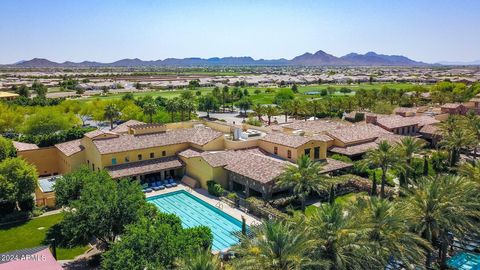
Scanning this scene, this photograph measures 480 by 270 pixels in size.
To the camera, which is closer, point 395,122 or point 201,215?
point 201,215

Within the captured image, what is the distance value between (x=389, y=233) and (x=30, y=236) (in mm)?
28310

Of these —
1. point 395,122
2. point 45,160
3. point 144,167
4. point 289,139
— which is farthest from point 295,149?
point 45,160

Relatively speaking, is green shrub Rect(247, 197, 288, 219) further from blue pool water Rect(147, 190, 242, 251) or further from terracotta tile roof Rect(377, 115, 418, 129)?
terracotta tile roof Rect(377, 115, 418, 129)

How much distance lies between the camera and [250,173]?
39.1 m

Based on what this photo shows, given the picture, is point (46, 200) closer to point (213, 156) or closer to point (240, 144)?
point (213, 156)

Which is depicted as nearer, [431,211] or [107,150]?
[431,211]

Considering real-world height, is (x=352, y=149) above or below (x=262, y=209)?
above

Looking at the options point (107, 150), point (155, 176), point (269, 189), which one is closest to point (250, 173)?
point (269, 189)

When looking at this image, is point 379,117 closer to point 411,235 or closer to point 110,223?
point 411,235

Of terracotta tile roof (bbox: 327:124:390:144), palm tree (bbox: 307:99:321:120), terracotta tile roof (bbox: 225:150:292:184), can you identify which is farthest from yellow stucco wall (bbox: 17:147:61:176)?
palm tree (bbox: 307:99:321:120)

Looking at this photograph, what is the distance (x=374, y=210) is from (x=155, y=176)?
29724 mm

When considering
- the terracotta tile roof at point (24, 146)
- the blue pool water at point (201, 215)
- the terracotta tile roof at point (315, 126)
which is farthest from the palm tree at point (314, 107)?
the terracotta tile roof at point (24, 146)

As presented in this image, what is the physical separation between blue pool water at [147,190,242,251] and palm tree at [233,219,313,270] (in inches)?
470

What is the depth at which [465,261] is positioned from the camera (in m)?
27.0
